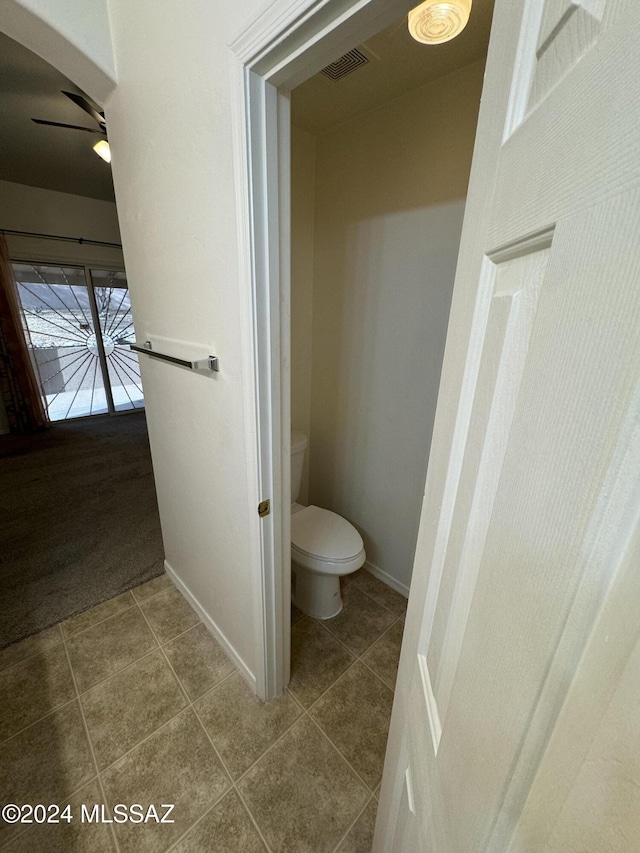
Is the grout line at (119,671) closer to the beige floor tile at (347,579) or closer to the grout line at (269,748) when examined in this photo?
the grout line at (269,748)

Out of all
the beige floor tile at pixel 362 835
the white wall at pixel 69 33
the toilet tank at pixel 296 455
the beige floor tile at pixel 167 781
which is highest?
the white wall at pixel 69 33

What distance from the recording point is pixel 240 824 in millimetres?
998

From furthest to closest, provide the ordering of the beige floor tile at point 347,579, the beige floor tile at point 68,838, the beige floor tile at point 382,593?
the beige floor tile at point 347,579 < the beige floor tile at point 382,593 < the beige floor tile at point 68,838

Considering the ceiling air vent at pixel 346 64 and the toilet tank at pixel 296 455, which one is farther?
the toilet tank at pixel 296 455

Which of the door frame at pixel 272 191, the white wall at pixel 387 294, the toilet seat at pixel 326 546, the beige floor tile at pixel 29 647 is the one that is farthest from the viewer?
the toilet seat at pixel 326 546

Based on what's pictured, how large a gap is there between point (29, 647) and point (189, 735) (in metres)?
0.86

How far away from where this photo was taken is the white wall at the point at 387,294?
130 centimetres

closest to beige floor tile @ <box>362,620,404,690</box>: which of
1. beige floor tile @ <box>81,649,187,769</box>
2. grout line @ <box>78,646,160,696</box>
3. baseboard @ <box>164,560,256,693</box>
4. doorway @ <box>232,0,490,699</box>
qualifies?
baseboard @ <box>164,560,256,693</box>

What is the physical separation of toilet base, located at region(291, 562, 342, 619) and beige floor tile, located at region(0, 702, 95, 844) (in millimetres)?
921

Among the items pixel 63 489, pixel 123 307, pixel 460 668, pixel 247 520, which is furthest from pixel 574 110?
pixel 123 307

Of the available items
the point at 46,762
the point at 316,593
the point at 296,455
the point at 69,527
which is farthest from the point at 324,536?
the point at 69,527

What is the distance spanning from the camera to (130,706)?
1276 mm

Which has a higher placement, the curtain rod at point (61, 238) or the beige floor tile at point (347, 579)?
→ the curtain rod at point (61, 238)

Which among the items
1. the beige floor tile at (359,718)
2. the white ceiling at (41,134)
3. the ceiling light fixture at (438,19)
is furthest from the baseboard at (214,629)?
the white ceiling at (41,134)
